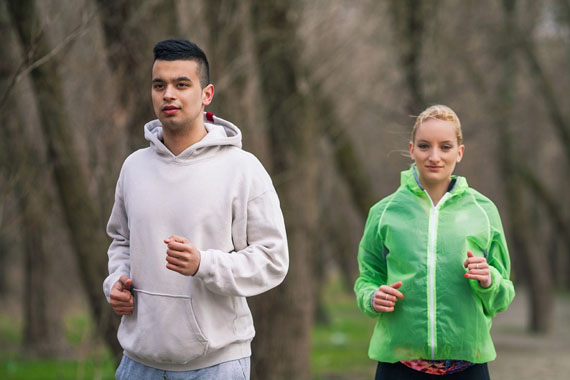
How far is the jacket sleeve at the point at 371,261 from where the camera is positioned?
3701 millimetres

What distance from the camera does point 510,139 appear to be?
19266 mm

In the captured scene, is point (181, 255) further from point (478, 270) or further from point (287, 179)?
point (287, 179)

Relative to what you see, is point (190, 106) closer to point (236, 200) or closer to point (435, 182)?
point (236, 200)

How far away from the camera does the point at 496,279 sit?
3.44m

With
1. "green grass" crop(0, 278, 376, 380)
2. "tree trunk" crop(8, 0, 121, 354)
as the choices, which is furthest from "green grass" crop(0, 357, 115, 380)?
"tree trunk" crop(8, 0, 121, 354)

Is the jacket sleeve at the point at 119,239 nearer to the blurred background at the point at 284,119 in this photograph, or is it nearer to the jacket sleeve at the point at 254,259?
the jacket sleeve at the point at 254,259

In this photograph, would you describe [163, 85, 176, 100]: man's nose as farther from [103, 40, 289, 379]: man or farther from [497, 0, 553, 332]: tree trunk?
[497, 0, 553, 332]: tree trunk

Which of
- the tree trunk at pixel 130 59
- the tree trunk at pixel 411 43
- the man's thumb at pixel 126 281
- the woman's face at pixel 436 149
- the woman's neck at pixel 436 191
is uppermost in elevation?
the tree trunk at pixel 411 43

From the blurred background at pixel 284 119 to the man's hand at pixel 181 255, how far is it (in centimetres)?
144

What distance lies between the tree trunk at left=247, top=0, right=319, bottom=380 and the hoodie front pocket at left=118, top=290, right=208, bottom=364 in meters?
5.81

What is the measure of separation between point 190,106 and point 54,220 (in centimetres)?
1136

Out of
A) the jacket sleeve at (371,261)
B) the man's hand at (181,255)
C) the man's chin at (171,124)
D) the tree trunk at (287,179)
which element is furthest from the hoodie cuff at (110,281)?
the tree trunk at (287,179)

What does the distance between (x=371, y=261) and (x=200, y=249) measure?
36.1 inches

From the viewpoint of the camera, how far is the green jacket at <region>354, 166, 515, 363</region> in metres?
3.51
